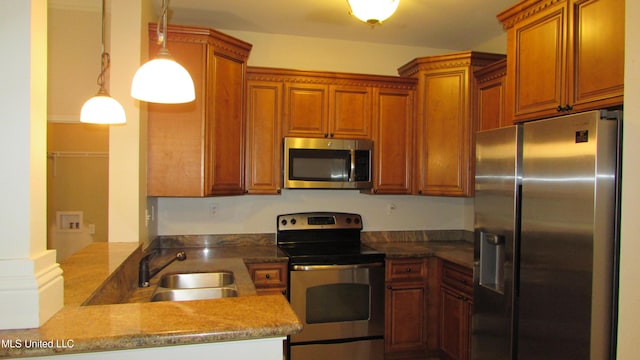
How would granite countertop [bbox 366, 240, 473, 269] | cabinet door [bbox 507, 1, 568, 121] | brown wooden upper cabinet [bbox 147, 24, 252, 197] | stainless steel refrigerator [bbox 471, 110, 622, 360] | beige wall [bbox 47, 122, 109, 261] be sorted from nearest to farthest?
stainless steel refrigerator [bbox 471, 110, 622, 360] → cabinet door [bbox 507, 1, 568, 121] → brown wooden upper cabinet [bbox 147, 24, 252, 197] → granite countertop [bbox 366, 240, 473, 269] → beige wall [bbox 47, 122, 109, 261]

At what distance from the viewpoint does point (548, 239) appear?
185cm

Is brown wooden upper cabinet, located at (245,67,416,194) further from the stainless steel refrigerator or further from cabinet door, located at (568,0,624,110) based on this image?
cabinet door, located at (568,0,624,110)

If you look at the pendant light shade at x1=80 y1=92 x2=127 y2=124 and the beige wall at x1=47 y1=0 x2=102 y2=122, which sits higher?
the beige wall at x1=47 y1=0 x2=102 y2=122

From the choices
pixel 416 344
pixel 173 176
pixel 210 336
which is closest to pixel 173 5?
pixel 173 176

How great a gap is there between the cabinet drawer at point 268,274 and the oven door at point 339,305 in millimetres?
70

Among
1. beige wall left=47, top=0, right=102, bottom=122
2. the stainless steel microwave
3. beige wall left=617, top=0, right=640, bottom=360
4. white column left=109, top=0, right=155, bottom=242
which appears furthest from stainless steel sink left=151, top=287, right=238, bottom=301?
beige wall left=617, top=0, right=640, bottom=360

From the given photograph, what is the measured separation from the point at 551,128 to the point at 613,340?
943mm

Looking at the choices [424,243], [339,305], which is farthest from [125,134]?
[424,243]

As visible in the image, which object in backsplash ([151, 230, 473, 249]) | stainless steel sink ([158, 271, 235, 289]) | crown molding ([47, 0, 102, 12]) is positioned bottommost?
stainless steel sink ([158, 271, 235, 289])

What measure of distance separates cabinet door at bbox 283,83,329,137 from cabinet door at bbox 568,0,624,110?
1.78m

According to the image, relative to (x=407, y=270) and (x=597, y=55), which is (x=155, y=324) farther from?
(x=407, y=270)

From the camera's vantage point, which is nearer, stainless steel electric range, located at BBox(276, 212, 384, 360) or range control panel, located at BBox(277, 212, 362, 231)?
stainless steel electric range, located at BBox(276, 212, 384, 360)

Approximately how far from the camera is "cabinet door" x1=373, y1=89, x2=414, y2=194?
334 cm

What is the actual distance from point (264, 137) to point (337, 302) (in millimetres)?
1395
